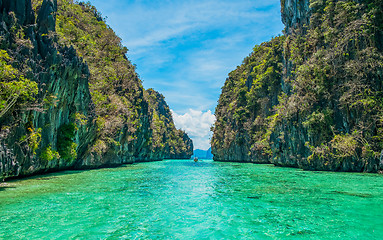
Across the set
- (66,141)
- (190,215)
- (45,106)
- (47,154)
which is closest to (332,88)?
(190,215)

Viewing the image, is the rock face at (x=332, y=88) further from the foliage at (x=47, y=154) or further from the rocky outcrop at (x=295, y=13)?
the foliage at (x=47, y=154)

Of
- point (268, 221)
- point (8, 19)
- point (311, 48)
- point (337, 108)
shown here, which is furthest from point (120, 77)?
point (268, 221)

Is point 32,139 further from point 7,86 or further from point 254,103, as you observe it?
point 254,103

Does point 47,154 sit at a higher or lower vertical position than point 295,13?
Result: lower

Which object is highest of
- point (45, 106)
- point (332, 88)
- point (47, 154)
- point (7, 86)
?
point (332, 88)

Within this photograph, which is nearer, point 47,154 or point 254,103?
point 47,154

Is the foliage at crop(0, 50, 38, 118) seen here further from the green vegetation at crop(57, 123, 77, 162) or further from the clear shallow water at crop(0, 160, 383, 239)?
the green vegetation at crop(57, 123, 77, 162)

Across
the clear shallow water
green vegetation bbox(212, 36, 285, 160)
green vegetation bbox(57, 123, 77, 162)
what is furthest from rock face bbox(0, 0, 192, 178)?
green vegetation bbox(212, 36, 285, 160)

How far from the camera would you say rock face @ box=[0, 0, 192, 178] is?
44.7ft

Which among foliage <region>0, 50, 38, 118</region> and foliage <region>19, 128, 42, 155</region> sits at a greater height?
foliage <region>0, 50, 38, 118</region>

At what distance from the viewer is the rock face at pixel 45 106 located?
13.6 m

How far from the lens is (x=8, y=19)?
14.1 metres

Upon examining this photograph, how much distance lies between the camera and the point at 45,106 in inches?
670

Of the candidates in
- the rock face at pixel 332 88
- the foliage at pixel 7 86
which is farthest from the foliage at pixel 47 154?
the rock face at pixel 332 88
